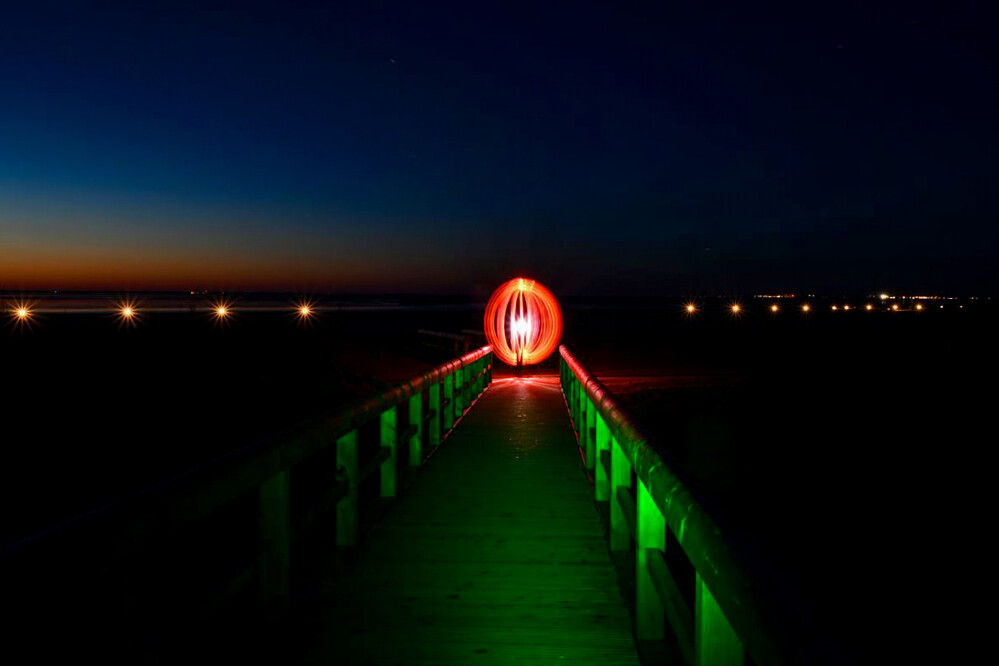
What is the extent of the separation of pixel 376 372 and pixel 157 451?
909 cm

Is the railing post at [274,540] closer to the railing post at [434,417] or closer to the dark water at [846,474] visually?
the dark water at [846,474]

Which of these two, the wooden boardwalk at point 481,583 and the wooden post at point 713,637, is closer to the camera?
the wooden post at point 713,637

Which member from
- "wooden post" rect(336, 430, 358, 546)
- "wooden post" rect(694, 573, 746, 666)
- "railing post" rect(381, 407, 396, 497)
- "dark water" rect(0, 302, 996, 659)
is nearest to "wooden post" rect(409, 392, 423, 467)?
"railing post" rect(381, 407, 396, 497)

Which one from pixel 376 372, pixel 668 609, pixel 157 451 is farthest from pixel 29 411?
pixel 668 609

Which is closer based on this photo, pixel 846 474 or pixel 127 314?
pixel 846 474

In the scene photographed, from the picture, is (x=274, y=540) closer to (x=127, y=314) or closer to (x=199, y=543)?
(x=199, y=543)

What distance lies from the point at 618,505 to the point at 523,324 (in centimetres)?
1291

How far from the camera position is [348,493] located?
3918mm

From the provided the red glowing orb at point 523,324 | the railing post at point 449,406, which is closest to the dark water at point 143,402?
the red glowing orb at point 523,324

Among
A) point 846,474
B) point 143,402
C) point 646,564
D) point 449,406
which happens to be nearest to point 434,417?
point 449,406

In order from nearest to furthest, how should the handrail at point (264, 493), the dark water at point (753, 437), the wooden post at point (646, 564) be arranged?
1. the handrail at point (264, 493)
2. the wooden post at point (646, 564)
3. the dark water at point (753, 437)

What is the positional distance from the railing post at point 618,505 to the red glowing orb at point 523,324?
1144 centimetres

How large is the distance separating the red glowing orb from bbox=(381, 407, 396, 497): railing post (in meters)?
10.4

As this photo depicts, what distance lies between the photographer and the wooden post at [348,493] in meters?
3.92
